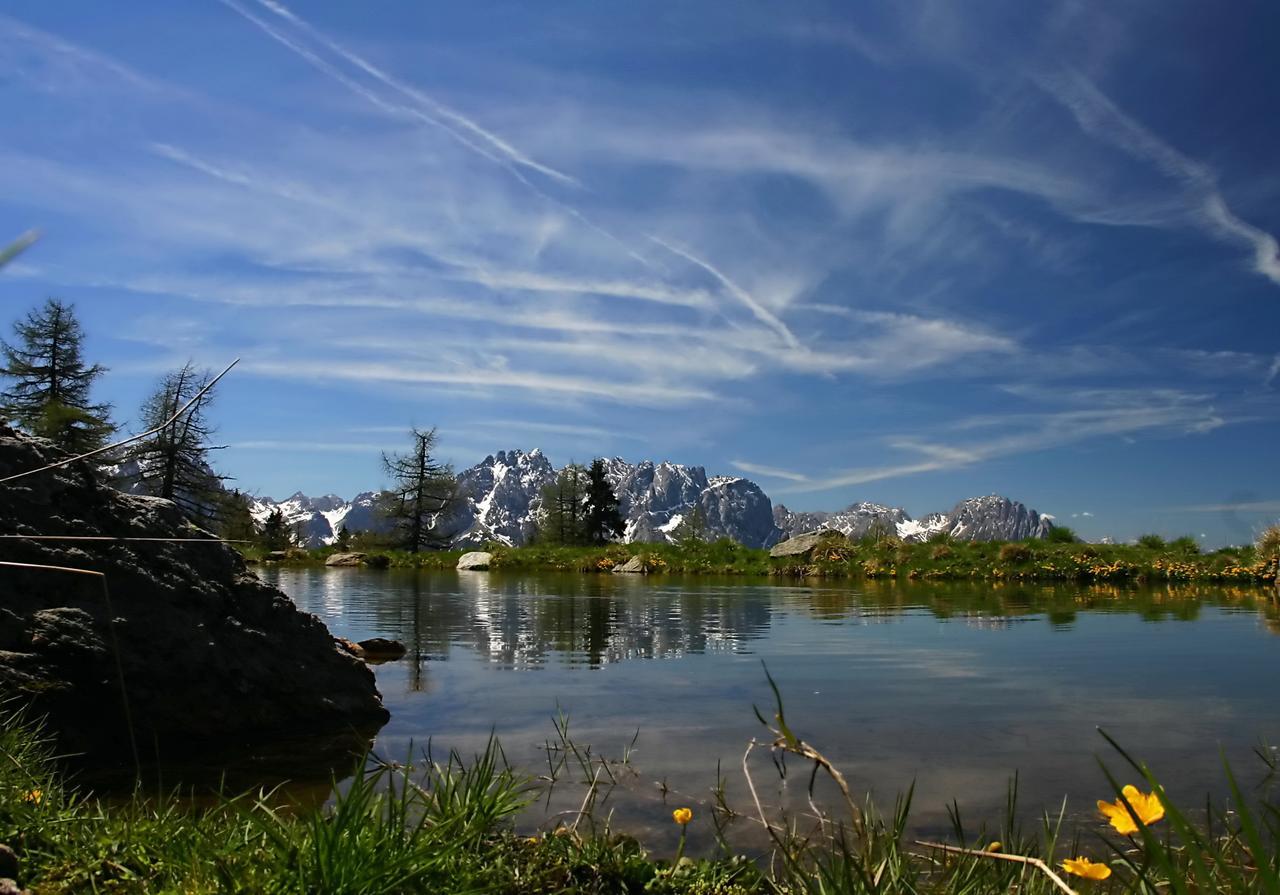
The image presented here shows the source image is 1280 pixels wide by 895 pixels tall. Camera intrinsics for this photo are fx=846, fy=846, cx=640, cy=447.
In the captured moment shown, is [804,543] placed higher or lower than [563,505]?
lower

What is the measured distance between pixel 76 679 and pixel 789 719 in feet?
15.2

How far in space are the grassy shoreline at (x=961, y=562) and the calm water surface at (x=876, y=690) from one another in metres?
8.55

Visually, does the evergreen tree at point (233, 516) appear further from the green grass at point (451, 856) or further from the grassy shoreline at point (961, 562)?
the green grass at point (451, 856)

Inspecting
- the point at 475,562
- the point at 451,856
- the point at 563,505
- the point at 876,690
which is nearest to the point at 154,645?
the point at 451,856

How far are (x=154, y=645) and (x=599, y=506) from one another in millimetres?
65559

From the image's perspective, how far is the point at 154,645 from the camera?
18.4 feet

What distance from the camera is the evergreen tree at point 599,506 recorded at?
230 feet

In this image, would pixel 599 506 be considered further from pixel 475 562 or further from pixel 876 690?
pixel 876 690

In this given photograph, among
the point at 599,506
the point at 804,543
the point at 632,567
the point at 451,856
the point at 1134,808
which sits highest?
the point at 599,506

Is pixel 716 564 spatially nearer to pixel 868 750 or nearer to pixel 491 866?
pixel 868 750

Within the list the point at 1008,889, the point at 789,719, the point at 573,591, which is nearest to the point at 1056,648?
the point at 789,719

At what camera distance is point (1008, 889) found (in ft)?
8.23

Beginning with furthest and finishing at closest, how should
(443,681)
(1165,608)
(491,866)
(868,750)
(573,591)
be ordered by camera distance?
(573,591), (1165,608), (443,681), (868,750), (491,866)

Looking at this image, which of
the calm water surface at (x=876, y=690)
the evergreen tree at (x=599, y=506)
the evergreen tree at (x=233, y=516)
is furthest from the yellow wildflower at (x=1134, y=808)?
the evergreen tree at (x=599, y=506)
